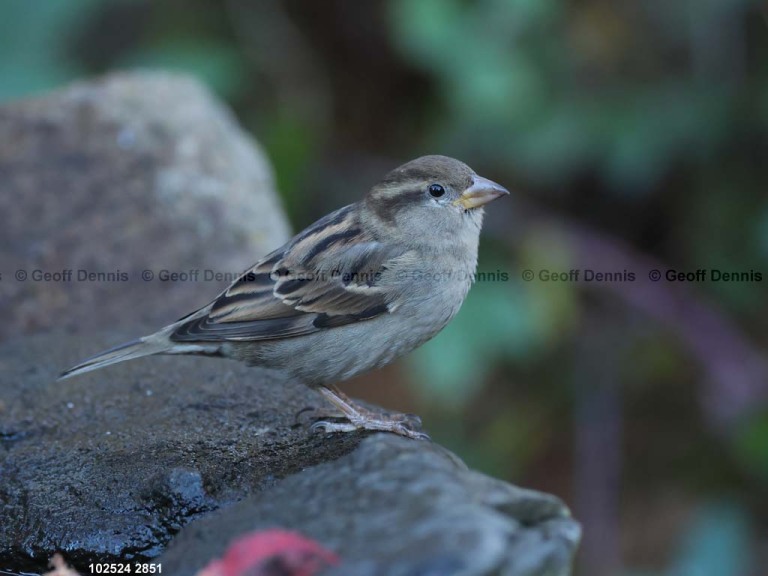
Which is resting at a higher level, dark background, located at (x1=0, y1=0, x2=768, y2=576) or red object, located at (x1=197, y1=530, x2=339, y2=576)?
dark background, located at (x1=0, y1=0, x2=768, y2=576)

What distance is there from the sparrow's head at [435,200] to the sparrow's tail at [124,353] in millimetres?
1074

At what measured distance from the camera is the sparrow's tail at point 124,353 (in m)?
3.64

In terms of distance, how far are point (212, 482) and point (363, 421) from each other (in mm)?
697

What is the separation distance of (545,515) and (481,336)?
11.9ft

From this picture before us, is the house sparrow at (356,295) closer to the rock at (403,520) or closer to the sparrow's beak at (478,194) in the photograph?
the sparrow's beak at (478,194)

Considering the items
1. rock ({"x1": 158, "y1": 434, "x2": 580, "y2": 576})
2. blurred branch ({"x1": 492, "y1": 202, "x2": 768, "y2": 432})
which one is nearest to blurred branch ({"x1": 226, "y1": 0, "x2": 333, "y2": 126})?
blurred branch ({"x1": 492, "y1": 202, "x2": 768, "y2": 432})

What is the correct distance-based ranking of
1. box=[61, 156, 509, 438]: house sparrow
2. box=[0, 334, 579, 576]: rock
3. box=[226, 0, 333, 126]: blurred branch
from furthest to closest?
box=[226, 0, 333, 126]: blurred branch
box=[61, 156, 509, 438]: house sparrow
box=[0, 334, 579, 576]: rock

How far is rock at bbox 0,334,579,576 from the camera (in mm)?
2184

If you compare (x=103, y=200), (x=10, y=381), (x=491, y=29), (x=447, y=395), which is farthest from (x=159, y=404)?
(x=491, y=29)

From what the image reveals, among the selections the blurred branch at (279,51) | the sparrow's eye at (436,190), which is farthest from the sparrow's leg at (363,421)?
the blurred branch at (279,51)

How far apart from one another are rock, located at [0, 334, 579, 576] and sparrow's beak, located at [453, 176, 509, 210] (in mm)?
1049

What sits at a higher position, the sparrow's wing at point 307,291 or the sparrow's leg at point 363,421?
the sparrow's wing at point 307,291

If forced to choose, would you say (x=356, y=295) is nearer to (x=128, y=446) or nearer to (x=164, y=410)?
(x=164, y=410)

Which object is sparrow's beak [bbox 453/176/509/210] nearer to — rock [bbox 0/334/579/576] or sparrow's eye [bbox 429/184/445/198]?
sparrow's eye [bbox 429/184/445/198]
